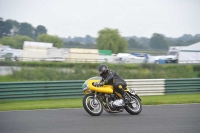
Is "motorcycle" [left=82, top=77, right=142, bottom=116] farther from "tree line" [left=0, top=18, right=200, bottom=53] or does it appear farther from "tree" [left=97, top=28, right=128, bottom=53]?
"tree" [left=97, top=28, right=128, bottom=53]

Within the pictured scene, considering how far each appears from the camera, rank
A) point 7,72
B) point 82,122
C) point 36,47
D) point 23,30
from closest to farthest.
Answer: point 82,122, point 7,72, point 36,47, point 23,30

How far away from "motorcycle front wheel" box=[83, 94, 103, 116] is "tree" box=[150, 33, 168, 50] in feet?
189

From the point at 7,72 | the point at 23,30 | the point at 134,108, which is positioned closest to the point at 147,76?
the point at 7,72

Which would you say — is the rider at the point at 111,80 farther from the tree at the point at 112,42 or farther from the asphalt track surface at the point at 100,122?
the tree at the point at 112,42

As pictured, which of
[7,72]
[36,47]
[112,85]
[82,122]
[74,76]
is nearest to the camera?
[82,122]

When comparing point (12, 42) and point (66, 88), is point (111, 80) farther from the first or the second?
point (12, 42)

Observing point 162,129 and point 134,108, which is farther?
point 134,108

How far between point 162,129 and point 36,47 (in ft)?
122

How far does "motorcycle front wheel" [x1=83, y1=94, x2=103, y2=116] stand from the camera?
387 inches

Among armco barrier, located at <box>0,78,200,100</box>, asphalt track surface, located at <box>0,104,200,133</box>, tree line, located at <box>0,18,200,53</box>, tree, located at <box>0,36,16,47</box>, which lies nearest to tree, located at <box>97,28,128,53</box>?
tree line, located at <box>0,18,200,53</box>

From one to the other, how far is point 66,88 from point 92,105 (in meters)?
5.00

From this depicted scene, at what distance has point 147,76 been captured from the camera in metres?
22.5

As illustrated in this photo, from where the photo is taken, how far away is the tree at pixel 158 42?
221 ft

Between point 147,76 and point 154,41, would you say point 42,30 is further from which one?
point 147,76
